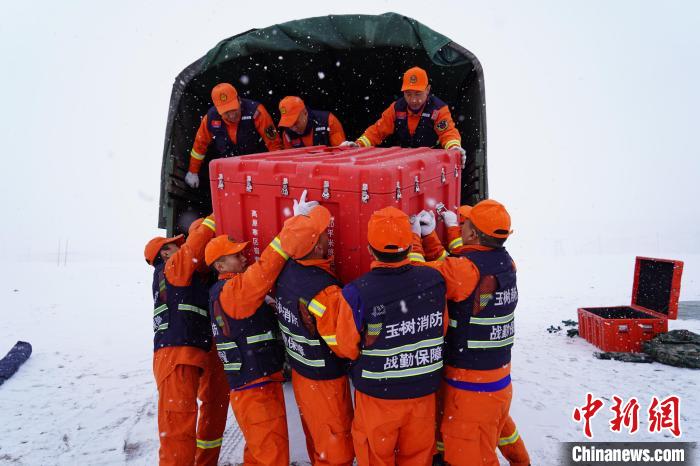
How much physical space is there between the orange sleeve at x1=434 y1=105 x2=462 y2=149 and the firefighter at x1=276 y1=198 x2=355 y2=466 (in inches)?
82.0

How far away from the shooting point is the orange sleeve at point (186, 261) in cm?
331

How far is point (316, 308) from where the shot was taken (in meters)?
2.61

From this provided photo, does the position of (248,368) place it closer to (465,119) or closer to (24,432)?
(24,432)

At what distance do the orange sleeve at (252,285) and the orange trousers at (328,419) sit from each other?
1.93ft

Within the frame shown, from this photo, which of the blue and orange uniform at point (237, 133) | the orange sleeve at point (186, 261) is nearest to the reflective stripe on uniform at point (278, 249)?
the orange sleeve at point (186, 261)

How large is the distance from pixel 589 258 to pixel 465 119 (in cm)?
1157

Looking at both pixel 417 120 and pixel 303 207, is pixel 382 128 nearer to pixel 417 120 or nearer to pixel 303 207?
pixel 417 120

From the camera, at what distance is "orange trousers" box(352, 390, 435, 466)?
261 centimetres

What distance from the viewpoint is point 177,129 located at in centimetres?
485

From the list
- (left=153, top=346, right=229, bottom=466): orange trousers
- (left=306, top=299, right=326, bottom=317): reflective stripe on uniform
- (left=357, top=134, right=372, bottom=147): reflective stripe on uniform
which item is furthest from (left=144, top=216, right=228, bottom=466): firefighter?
(left=357, top=134, right=372, bottom=147): reflective stripe on uniform
